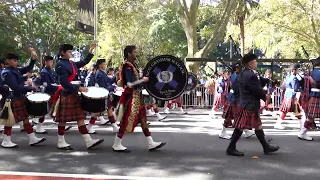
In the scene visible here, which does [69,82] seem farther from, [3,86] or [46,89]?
[46,89]

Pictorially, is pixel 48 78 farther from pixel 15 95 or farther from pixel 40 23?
pixel 40 23

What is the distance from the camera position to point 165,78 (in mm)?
6543

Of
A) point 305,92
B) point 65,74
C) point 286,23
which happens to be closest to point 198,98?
point 305,92

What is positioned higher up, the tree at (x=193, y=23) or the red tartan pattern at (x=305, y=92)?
the tree at (x=193, y=23)

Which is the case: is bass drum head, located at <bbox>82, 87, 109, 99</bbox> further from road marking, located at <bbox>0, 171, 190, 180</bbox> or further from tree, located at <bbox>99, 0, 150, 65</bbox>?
tree, located at <bbox>99, 0, 150, 65</bbox>

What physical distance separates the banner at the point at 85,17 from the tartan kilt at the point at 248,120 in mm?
9358

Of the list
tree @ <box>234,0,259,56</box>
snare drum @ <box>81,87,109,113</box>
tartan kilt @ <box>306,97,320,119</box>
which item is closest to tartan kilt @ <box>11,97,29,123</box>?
snare drum @ <box>81,87,109,113</box>

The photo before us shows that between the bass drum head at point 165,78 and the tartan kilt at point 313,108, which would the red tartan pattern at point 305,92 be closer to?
the tartan kilt at point 313,108

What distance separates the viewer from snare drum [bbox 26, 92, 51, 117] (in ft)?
24.4

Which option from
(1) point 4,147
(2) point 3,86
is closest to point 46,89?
(2) point 3,86

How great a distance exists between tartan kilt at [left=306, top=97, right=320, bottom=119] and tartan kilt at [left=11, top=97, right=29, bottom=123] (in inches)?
220

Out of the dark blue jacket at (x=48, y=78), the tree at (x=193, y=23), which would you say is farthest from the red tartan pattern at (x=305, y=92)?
the tree at (x=193, y=23)

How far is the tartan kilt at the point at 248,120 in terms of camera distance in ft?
20.8

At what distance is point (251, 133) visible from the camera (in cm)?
823
